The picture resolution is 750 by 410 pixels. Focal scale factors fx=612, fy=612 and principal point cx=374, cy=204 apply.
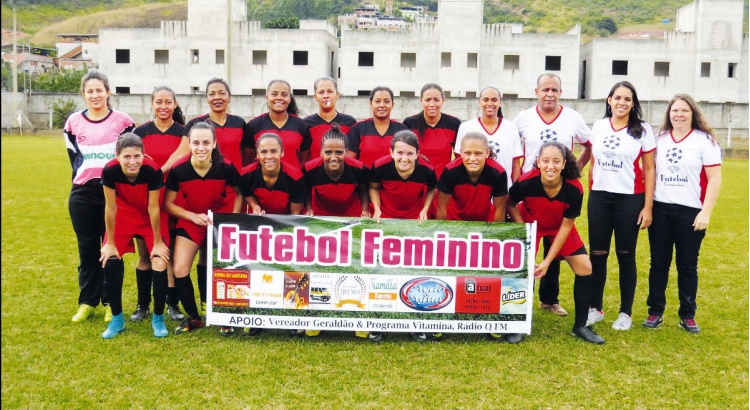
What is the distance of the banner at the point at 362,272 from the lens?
5195mm

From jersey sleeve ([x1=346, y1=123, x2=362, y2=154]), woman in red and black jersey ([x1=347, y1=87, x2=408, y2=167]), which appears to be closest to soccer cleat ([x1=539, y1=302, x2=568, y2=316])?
woman in red and black jersey ([x1=347, y1=87, x2=408, y2=167])

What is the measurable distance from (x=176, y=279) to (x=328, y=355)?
1503 millimetres

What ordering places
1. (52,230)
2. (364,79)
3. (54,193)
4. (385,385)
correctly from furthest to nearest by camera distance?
(364,79) < (54,193) < (52,230) < (385,385)

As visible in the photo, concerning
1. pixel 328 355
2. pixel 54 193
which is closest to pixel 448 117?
pixel 328 355

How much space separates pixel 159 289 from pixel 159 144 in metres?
1.35

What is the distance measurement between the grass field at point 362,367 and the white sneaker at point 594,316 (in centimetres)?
8

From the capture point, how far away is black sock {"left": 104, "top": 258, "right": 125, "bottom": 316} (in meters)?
5.22

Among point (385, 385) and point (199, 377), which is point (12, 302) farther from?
point (385, 385)

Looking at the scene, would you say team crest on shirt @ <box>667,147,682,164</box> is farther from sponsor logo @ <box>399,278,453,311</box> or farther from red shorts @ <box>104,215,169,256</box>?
red shorts @ <box>104,215,169,256</box>

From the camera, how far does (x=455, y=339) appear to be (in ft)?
17.5

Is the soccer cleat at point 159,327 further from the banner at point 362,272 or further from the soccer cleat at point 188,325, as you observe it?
the banner at point 362,272

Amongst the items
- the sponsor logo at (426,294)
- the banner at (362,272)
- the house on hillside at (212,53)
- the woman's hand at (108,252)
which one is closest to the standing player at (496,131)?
the banner at (362,272)

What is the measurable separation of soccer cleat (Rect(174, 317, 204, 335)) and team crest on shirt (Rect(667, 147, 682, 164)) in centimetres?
448

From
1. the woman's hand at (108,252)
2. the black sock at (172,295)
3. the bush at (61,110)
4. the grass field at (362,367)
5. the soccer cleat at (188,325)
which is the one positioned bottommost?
the grass field at (362,367)
